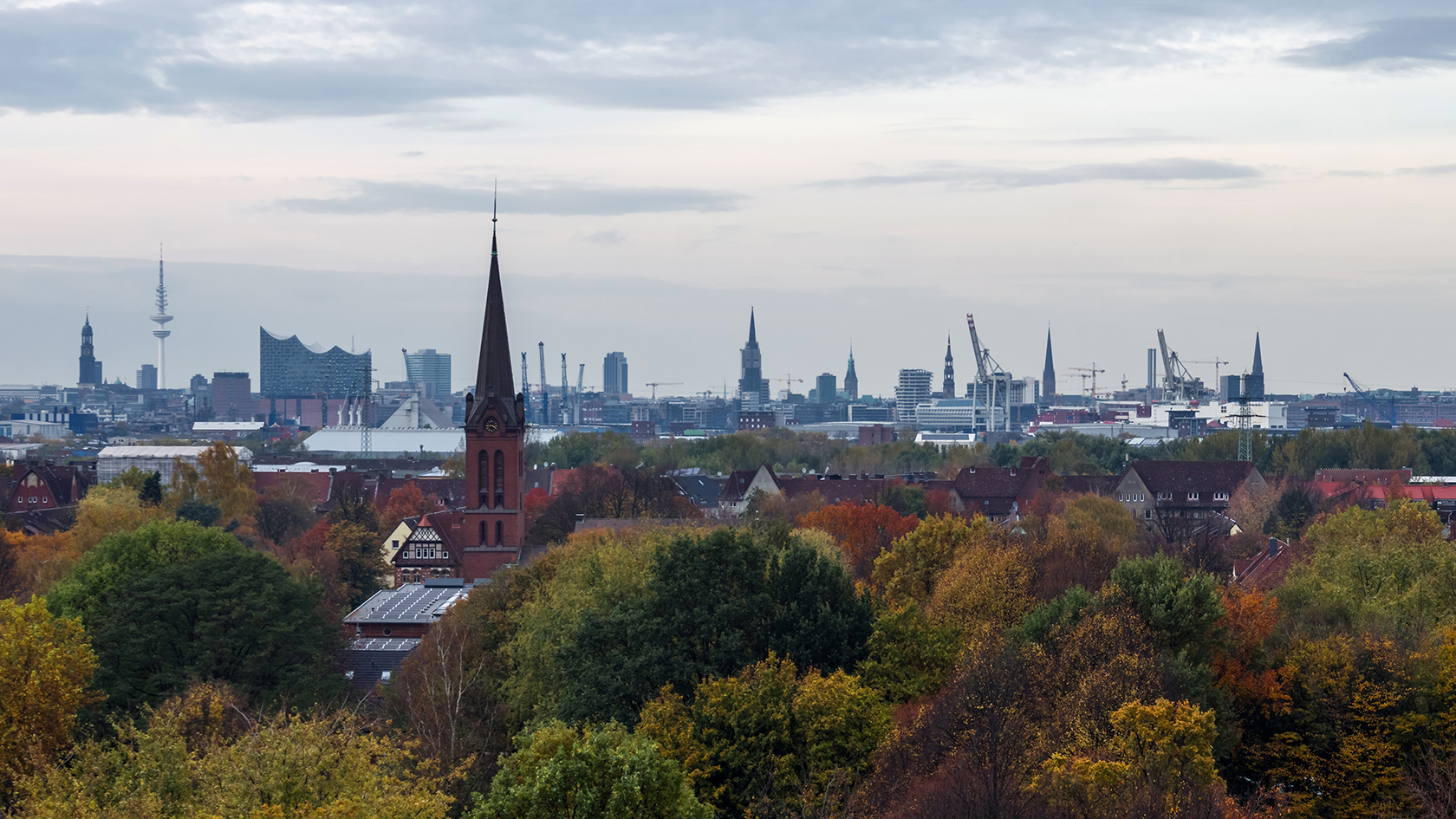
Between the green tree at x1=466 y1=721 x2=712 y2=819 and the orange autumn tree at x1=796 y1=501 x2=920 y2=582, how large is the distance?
36.0 meters

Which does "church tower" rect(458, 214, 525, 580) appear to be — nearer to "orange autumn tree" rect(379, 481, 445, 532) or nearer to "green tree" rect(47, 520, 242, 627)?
"green tree" rect(47, 520, 242, 627)

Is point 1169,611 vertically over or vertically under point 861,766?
over

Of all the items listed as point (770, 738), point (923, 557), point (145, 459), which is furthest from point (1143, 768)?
point (145, 459)

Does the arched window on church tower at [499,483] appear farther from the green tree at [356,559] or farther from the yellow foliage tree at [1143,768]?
the yellow foliage tree at [1143,768]

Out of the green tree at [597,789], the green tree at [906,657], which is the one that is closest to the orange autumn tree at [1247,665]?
the green tree at [906,657]

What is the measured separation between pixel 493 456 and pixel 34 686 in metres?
34.6

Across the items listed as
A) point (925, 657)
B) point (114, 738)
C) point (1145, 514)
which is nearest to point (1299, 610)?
point (925, 657)

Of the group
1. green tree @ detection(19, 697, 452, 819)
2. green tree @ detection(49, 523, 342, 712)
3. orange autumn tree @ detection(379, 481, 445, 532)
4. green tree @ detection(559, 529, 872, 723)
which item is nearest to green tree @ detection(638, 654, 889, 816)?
green tree @ detection(559, 529, 872, 723)

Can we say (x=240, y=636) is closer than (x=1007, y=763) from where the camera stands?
No

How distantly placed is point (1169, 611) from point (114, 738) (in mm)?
20931

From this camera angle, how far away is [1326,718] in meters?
30.7

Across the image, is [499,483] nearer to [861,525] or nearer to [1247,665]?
[861,525]

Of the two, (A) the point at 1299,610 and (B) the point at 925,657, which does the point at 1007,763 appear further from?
(A) the point at 1299,610

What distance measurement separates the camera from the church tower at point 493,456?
64312 mm
